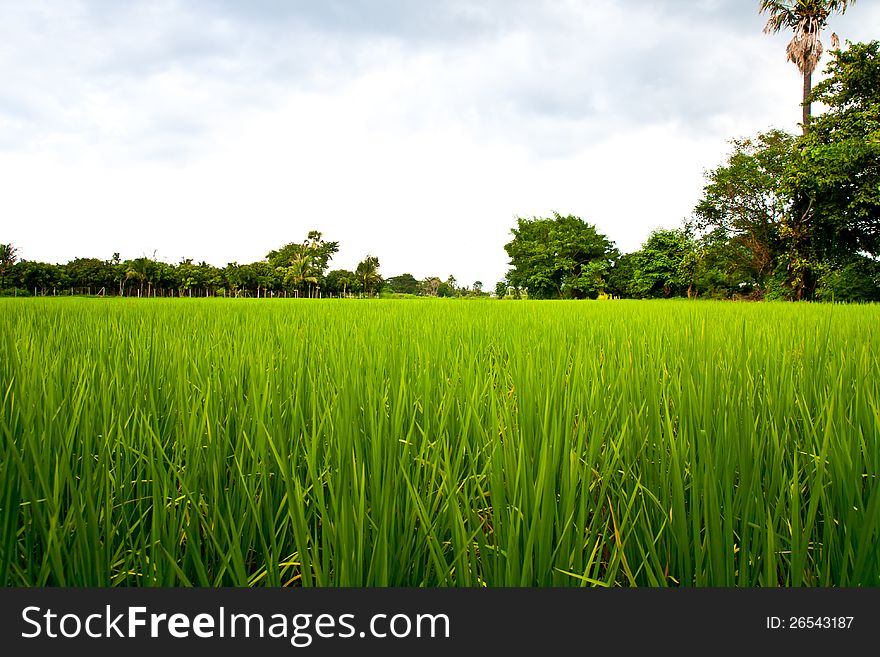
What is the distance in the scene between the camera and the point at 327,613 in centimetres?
65

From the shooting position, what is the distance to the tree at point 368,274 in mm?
62562

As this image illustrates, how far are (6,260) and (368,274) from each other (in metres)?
35.5

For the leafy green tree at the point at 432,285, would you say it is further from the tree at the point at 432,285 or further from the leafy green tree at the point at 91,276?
the leafy green tree at the point at 91,276

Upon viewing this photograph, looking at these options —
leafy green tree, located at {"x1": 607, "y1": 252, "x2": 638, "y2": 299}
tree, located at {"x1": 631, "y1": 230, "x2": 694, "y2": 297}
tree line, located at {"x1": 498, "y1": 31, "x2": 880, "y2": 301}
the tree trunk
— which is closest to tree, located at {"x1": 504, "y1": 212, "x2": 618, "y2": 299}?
leafy green tree, located at {"x1": 607, "y1": 252, "x2": 638, "y2": 299}

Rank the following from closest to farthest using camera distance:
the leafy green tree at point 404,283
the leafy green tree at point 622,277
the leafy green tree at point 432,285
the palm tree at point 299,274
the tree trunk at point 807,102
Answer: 1. the tree trunk at point 807,102
2. the leafy green tree at point 622,277
3. the palm tree at point 299,274
4. the leafy green tree at point 432,285
5. the leafy green tree at point 404,283

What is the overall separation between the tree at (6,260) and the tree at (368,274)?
34608mm

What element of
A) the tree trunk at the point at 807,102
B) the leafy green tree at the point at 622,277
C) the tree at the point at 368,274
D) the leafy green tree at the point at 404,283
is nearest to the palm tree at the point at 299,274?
the tree at the point at 368,274

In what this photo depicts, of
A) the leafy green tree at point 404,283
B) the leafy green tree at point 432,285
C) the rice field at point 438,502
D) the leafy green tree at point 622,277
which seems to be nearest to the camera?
the rice field at point 438,502

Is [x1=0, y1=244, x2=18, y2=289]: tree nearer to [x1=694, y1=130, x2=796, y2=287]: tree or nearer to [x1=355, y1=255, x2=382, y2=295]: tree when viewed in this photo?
[x1=355, y1=255, x2=382, y2=295]: tree

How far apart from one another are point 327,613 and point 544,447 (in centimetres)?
43

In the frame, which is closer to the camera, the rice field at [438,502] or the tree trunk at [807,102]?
the rice field at [438,502]

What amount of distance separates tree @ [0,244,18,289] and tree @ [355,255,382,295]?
3461cm

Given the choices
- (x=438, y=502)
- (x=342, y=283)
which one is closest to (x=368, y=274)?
(x=342, y=283)

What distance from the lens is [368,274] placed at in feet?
204
